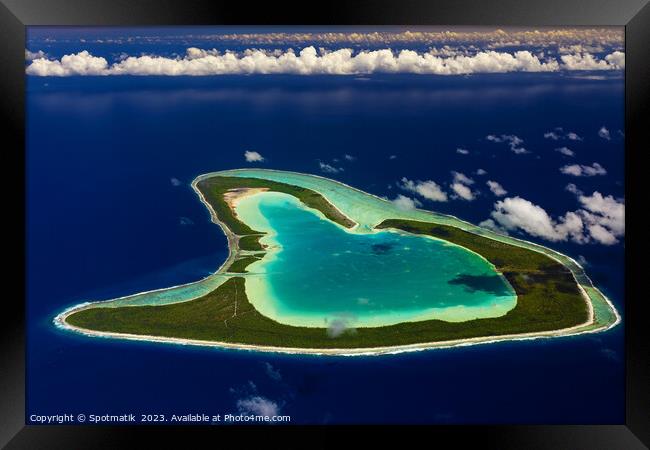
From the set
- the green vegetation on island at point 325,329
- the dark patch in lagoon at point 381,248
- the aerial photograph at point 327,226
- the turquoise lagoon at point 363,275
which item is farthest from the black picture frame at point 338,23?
the dark patch in lagoon at point 381,248

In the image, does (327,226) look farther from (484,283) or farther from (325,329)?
(484,283)

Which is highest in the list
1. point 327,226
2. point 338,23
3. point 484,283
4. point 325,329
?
point 338,23

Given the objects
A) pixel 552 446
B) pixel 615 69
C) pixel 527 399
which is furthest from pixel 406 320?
pixel 615 69

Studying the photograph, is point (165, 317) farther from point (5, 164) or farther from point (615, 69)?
point (615, 69)

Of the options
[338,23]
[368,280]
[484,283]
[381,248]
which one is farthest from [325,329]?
[338,23]

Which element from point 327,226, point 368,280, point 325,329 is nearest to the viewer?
point 325,329

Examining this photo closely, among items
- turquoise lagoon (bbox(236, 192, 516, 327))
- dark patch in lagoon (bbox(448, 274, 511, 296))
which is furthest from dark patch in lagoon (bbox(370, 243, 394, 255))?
dark patch in lagoon (bbox(448, 274, 511, 296))

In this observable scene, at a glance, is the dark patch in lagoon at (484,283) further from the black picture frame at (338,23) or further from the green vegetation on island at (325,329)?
the black picture frame at (338,23)
